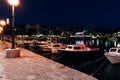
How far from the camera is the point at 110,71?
27.9 meters

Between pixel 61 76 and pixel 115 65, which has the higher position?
pixel 61 76

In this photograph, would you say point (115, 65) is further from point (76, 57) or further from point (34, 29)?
point (34, 29)

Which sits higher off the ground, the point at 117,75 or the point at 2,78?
the point at 2,78

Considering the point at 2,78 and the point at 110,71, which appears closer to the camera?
the point at 2,78

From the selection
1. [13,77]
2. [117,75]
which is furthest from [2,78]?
[117,75]

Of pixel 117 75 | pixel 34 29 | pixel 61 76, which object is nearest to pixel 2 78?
pixel 61 76

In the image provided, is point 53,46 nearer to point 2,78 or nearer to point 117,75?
A: point 117,75

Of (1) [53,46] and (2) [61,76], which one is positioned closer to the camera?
(2) [61,76]

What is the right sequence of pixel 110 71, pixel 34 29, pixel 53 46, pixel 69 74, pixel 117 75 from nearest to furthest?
pixel 69 74
pixel 117 75
pixel 110 71
pixel 53 46
pixel 34 29

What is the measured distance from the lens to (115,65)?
29.4 metres

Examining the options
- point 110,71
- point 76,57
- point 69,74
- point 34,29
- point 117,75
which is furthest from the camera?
point 34,29

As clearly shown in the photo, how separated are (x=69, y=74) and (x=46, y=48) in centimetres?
3863

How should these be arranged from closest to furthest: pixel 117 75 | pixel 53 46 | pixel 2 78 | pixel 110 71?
pixel 2 78 < pixel 117 75 < pixel 110 71 < pixel 53 46

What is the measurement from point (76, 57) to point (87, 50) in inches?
108
